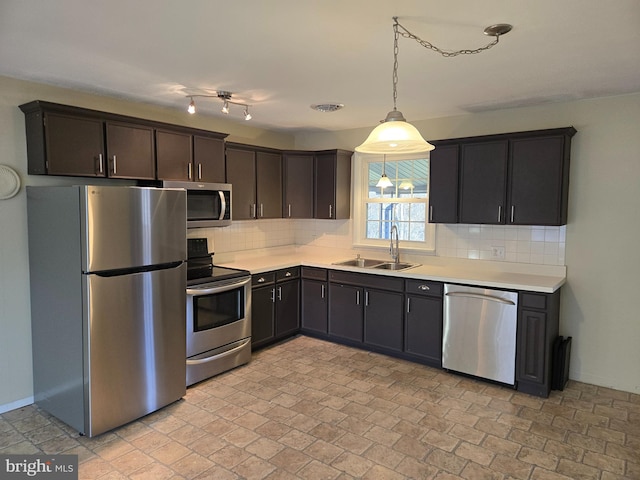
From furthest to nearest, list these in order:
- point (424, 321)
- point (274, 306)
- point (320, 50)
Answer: point (274, 306)
point (424, 321)
point (320, 50)

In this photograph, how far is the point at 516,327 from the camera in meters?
3.45

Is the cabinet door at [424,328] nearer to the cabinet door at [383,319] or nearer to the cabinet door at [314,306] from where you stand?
the cabinet door at [383,319]

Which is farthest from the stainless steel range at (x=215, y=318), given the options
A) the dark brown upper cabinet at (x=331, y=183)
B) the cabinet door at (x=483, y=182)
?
the cabinet door at (x=483, y=182)

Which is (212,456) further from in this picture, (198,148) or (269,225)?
(269,225)

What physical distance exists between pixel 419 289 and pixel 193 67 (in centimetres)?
268

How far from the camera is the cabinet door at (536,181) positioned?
351 centimetres

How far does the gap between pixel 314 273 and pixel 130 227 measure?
88.8 inches

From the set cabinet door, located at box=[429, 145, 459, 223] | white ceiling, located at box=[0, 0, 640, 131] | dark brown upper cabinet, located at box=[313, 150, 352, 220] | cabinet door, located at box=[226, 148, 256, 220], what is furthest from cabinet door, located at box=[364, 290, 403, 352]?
white ceiling, located at box=[0, 0, 640, 131]

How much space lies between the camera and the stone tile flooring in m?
2.47

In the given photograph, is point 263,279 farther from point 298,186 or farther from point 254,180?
point 298,186

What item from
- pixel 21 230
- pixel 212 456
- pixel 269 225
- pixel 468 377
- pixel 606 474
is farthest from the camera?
pixel 269 225

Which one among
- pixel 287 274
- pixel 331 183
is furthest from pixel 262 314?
pixel 331 183

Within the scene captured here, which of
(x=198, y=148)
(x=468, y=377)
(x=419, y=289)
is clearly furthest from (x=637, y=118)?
(x=198, y=148)

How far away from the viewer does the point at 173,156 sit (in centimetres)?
372
